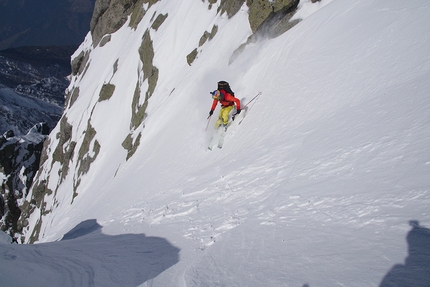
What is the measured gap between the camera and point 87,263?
4.44 metres

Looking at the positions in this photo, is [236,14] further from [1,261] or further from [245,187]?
[1,261]

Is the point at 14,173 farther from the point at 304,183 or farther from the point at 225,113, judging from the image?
the point at 304,183

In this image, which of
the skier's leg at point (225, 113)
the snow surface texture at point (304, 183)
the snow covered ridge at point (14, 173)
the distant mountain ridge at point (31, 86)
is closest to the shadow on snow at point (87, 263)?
the snow surface texture at point (304, 183)

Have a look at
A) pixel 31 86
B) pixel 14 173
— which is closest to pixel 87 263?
pixel 14 173

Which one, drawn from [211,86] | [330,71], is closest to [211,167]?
[330,71]

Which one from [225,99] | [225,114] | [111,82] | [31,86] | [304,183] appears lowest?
[304,183]

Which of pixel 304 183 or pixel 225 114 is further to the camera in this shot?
pixel 225 114

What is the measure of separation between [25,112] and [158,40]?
10769cm

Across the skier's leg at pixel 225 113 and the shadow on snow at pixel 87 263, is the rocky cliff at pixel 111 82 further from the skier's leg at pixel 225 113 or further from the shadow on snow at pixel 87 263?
the shadow on snow at pixel 87 263

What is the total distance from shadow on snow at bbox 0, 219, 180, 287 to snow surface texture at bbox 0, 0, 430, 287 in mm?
31

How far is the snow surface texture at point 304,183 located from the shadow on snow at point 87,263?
3cm

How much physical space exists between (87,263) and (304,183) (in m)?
3.75

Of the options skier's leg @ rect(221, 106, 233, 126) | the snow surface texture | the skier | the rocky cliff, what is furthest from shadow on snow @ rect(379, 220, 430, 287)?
the rocky cliff

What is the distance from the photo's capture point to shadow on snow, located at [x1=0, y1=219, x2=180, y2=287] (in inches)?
149
